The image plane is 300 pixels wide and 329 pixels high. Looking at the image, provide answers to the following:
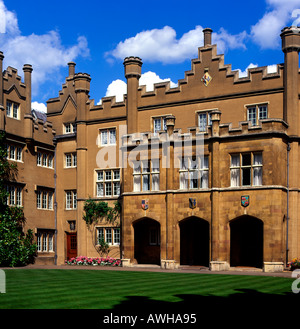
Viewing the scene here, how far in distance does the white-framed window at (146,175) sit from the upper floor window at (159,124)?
3690mm

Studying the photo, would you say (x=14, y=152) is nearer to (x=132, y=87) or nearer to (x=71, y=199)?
(x=71, y=199)

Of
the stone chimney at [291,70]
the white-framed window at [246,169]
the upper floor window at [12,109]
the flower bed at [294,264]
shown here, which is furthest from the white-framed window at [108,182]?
the flower bed at [294,264]

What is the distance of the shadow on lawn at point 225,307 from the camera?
12172mm

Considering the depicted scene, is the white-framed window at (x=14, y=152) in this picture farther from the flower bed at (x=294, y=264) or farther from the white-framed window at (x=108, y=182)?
the flower bed at (x=294, y=264)

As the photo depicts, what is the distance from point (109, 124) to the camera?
3925cm

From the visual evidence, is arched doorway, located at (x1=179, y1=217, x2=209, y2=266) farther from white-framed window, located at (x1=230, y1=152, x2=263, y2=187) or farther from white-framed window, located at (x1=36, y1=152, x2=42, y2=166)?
white-framed window, located at (x1=36, y1=152, x2=42, y2=166)

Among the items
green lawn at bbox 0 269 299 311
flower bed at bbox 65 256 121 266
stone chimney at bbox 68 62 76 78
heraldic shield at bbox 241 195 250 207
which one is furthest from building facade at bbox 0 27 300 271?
green lawn at bbox 0 269 299 311

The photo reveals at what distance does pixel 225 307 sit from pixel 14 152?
26748 mm

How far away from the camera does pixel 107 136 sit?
39.2 metres

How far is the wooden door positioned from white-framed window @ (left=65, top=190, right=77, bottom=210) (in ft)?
7.02

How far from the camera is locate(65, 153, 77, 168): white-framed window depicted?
1599 inches

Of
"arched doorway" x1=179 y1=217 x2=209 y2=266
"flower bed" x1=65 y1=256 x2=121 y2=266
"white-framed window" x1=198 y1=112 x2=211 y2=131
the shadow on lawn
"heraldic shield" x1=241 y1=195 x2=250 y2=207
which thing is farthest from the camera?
"flower bed" x1=65 y1=256 x2=121 y2=266
